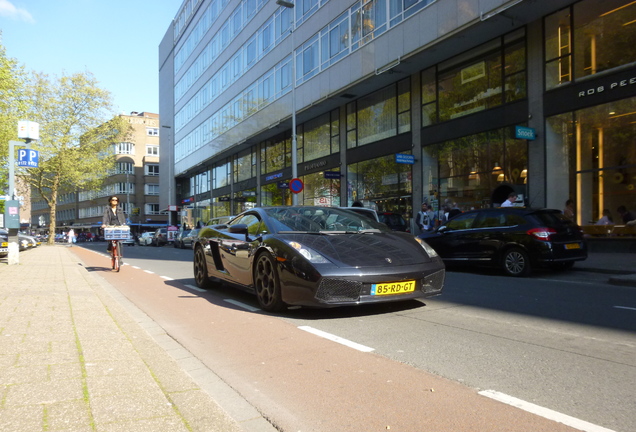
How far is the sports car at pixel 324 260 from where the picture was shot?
5184mm

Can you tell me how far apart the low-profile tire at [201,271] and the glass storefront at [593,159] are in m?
11.8

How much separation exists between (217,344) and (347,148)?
21.5 meters

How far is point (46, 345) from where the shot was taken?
422 cm

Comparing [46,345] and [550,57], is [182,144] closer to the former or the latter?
[550,57]

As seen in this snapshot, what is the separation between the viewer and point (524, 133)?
50.9 ft

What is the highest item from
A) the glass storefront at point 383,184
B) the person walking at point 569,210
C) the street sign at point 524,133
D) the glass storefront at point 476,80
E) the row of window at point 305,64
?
the row of window at point 305,64

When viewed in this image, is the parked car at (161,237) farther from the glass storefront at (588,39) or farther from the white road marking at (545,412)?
the white road marking at (545,412)

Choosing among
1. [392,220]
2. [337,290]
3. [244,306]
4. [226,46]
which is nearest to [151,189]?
[226,46]

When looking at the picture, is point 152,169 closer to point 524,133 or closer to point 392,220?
point 392,220

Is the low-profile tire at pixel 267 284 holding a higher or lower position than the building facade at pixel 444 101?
lower

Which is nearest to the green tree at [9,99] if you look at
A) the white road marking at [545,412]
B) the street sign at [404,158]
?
the street sign at [404,158]

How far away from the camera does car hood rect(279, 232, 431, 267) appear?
17.5ft

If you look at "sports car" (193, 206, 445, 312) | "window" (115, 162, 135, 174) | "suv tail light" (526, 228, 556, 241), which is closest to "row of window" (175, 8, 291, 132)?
"suv tail light" (526, 228, 556, 241)

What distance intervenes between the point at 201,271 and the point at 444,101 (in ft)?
47.3
